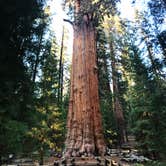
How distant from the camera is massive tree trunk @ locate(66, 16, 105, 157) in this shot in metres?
6.94

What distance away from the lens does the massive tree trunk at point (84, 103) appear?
6.94 metres

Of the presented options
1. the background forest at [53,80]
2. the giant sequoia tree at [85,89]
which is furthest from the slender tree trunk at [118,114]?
the giant sequoia tree at [85,89]

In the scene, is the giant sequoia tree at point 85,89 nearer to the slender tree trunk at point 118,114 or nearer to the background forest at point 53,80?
the background forest at point 53,80

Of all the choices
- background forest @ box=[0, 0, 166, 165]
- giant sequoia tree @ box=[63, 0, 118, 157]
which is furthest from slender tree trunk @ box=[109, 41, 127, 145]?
giant sequoia tree @ box=[63, 0, 118, 157]

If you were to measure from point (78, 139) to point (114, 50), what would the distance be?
17293mm

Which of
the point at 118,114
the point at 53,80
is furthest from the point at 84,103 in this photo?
the point at 118,114

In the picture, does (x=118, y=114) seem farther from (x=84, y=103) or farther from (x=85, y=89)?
(x=84, y=103)

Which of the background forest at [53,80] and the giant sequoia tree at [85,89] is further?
the giant sequoia tree at [85,89]

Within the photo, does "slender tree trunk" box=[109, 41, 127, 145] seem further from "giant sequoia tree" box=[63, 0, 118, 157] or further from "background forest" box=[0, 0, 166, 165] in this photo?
"giant sequoia tree" box=[63, 0, 118, 157]

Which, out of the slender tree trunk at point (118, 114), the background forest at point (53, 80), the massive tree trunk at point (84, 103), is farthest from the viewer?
the slender tree trunk at point (118, 114)

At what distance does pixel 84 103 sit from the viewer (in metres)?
7.32

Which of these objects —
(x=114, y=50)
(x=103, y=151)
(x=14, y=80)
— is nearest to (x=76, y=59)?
(x=103, y=151)

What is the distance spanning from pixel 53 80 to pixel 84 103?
815 centimetres

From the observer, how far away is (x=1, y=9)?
3.37 metres
